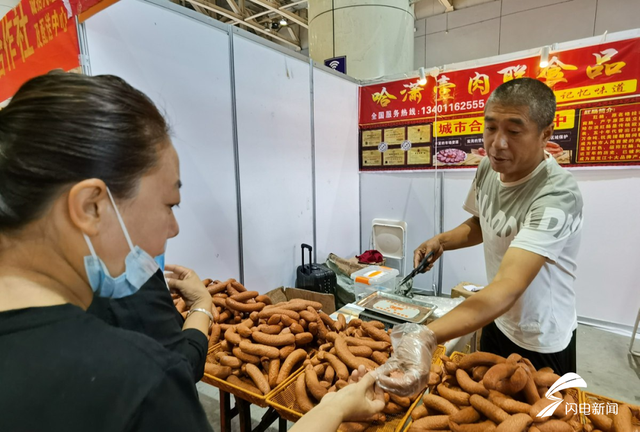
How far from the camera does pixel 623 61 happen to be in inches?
125

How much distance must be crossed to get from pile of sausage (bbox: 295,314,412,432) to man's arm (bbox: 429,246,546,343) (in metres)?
0.31

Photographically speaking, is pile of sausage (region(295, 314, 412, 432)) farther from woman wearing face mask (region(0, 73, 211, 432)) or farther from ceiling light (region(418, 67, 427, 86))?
ceiling light (region(418, 67, 427, 86))

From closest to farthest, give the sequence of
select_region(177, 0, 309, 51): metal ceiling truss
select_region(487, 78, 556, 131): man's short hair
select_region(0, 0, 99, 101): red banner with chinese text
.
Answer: select_region(487, 78, 556, 131): man's short hair < select_region(0, 0, 99, 101): red banner with chinese text < select_region(177, 0, 309, 51): metal ceiling truss

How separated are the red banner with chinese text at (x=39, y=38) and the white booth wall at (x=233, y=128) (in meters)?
0.13

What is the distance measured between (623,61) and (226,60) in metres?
3.80

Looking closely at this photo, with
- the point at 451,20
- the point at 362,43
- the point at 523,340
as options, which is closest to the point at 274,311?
the point at 523,340

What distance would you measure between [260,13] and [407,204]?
5387mm

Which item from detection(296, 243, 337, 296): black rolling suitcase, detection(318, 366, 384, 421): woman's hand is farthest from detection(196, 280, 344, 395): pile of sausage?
detection(296, 243, 337, 296): black rolling suitcase

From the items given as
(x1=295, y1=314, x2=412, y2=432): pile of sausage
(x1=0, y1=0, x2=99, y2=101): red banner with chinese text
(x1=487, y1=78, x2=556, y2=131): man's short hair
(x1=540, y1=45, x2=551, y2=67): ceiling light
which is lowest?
(x1=295, y1=314, x2=412, y2=432): pile of sausage

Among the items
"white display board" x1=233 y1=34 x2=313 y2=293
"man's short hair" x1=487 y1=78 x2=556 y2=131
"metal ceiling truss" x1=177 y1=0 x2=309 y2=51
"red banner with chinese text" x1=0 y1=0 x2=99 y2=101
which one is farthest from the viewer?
"metal ceiling truss" x1=177 y1=0 x2=309 y2=51

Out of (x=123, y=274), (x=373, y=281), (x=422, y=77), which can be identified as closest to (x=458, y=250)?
(x=373, y=281)

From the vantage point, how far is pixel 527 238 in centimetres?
130

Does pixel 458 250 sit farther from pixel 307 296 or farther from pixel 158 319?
pixel 158 319

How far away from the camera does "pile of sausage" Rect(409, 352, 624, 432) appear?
3.33 feet
